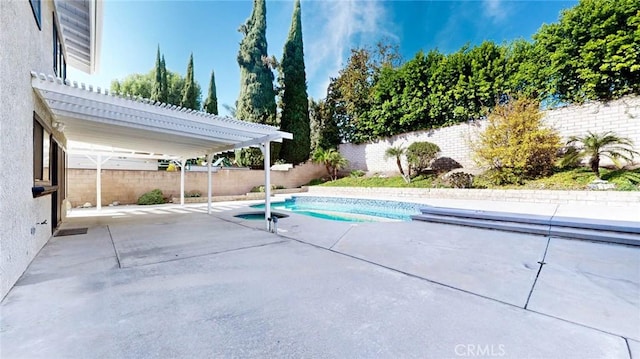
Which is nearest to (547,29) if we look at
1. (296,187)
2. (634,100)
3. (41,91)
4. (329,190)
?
(634,100)

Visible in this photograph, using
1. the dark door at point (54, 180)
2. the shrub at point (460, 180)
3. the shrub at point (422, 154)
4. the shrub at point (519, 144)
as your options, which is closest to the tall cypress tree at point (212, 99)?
the dark door at point (54, 180)

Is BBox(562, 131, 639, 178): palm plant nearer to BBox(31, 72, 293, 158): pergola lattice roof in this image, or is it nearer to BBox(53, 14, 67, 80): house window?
BBox(31, 72, 293, 158): pergola lattice roof

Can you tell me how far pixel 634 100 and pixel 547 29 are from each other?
4375 millimetres

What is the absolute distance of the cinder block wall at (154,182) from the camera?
11762 mm

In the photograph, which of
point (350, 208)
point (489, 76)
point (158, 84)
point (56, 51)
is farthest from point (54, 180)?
point (158, 84)

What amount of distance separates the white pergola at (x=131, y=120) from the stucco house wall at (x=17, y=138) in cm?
43

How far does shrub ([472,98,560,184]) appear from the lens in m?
10.5

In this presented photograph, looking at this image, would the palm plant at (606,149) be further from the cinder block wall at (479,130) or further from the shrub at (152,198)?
the shrub at (152,198)

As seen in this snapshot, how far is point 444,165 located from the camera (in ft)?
50.9

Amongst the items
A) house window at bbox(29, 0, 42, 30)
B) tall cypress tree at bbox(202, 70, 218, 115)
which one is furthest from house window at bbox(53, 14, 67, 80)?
tall cypress tree at bbox(202, 70, 218, 115)

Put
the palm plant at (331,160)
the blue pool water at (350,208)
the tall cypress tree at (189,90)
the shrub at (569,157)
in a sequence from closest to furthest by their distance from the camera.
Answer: the shrub at (569,157) → the blue pool water at (350,208) → the palm plant at (331,160) → the tall cypress tree at (189,90)

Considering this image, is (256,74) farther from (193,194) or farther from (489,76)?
(489,76)

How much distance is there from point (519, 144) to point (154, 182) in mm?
16787

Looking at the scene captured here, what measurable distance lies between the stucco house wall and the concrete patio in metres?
0.39
